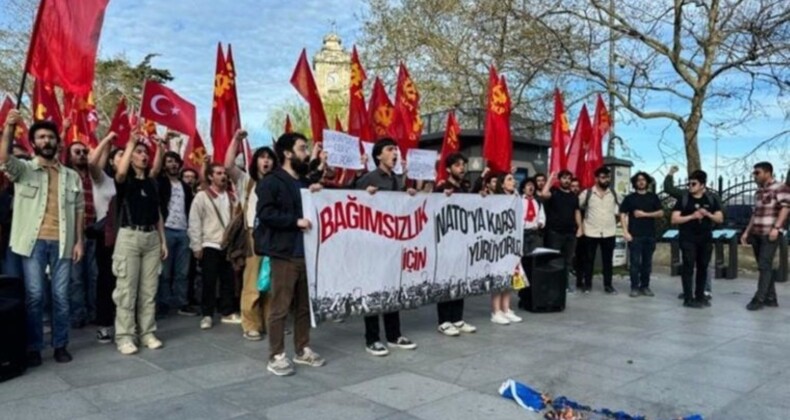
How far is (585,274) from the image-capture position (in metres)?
9.85

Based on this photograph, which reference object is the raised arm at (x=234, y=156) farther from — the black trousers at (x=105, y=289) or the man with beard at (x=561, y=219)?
the man with beard at (x=561, y=219)

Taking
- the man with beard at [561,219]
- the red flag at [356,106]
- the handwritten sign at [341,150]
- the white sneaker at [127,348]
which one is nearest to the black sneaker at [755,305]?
the man with beard at [561,219]

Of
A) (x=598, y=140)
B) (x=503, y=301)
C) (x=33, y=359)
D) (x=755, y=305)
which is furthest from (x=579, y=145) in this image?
(x=33, y=359)

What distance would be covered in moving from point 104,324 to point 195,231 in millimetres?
1387

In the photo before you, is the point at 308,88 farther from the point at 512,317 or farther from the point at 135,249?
the point at 512,317

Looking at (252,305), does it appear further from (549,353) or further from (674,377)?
(674,377)

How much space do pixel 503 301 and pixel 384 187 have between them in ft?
7.90

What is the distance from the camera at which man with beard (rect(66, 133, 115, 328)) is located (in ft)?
19.5

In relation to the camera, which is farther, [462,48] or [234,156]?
[462,48]

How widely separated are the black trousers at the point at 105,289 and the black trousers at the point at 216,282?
3.37 feet

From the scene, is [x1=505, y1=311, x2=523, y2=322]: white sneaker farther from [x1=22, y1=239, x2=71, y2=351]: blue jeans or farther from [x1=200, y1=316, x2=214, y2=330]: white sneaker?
[x1=22, y1=239, x2=71, y2=351]: blue jeans

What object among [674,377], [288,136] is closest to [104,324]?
[288,136]

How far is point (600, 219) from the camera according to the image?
9500mm

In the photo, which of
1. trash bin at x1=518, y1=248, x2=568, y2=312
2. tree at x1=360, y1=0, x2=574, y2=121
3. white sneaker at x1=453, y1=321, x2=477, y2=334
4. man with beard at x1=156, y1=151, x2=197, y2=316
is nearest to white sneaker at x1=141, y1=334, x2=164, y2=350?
man with beard at x1=156, y1=151, x2=197, y2=316
